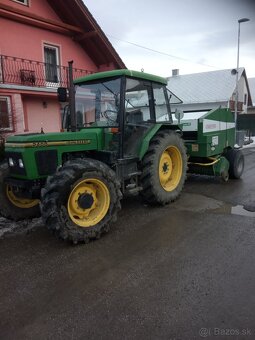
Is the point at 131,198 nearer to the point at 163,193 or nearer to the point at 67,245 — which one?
the point at 163,193

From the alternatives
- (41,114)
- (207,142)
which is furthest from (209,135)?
(41,114)

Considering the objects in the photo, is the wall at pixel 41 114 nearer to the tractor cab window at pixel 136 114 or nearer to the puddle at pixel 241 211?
the tractor cab window at pixel 136 114

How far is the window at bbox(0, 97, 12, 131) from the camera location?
12.2 m

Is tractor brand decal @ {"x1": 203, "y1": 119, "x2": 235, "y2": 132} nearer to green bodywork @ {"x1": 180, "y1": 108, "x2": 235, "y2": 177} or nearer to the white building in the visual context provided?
green bodywork @ {"x1": 180, "y1": 108, "x2": 235, "y2": 177}

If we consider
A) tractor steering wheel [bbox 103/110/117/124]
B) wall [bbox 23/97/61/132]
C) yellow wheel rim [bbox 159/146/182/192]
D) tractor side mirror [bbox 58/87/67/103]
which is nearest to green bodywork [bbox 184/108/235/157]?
yellow wheel rim [bbox 159/146/182/192]

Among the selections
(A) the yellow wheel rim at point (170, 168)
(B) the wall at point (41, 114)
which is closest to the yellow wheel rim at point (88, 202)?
(A) the yellow wheel rim at point (170, 168)

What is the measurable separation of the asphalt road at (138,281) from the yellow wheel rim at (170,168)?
2.99ft

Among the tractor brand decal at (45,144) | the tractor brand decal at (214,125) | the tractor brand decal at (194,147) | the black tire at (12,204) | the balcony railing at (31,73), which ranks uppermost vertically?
the balcony railing at (31,73)

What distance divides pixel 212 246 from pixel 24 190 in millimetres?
2756

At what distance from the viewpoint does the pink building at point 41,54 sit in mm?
12211

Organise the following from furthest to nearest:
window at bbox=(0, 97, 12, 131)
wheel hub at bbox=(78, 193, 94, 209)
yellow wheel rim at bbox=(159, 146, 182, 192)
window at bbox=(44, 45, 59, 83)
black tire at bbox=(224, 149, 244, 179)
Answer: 1. window at bbox=(44, 45, 59, 83)
2. window at bbox=(0, 97, 12, 131)
3. black tire at bbox=(224, 149, 244, 179)
4. yellow wheel rim at bbox=(159, 146, 182, 192)
5. wheel hub at bbox=(78, 193, 94, 209)

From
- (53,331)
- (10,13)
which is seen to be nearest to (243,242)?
(53,331)

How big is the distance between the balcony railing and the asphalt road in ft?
30.8

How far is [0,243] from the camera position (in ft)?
14.2
